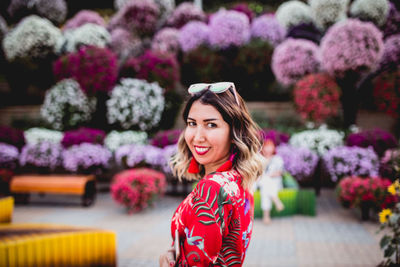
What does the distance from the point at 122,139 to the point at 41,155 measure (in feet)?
5.92

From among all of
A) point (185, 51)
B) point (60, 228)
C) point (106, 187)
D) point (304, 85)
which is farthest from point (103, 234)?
point (185, 51)

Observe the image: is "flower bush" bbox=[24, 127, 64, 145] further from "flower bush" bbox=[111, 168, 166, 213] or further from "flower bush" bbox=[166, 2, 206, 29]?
"flower bush" bbox=[166, 2, 206, 29]

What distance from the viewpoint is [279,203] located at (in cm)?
568

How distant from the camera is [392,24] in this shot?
9.23 meters

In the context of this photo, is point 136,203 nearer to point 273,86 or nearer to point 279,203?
point 279,203

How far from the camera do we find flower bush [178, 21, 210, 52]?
35.8ft

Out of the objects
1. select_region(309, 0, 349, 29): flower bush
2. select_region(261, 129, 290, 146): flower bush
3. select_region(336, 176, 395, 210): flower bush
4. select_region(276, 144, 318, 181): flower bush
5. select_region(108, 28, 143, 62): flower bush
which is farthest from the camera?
select_region(108, 28, 143, 62): flower bush

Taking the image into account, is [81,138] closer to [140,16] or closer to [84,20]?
[140,16]

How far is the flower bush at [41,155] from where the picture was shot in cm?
748

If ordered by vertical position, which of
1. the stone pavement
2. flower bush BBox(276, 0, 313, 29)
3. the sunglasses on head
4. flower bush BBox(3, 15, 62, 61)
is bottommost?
the stone pavement

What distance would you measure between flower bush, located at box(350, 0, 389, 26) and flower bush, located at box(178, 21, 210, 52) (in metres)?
4.41

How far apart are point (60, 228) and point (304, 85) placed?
22.5 feet

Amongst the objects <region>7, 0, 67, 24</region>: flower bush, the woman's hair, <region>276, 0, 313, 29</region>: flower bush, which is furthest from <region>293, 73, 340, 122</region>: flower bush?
<region>7, 0, 67, 24</region>: flower bush

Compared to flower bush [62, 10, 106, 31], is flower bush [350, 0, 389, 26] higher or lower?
lower
